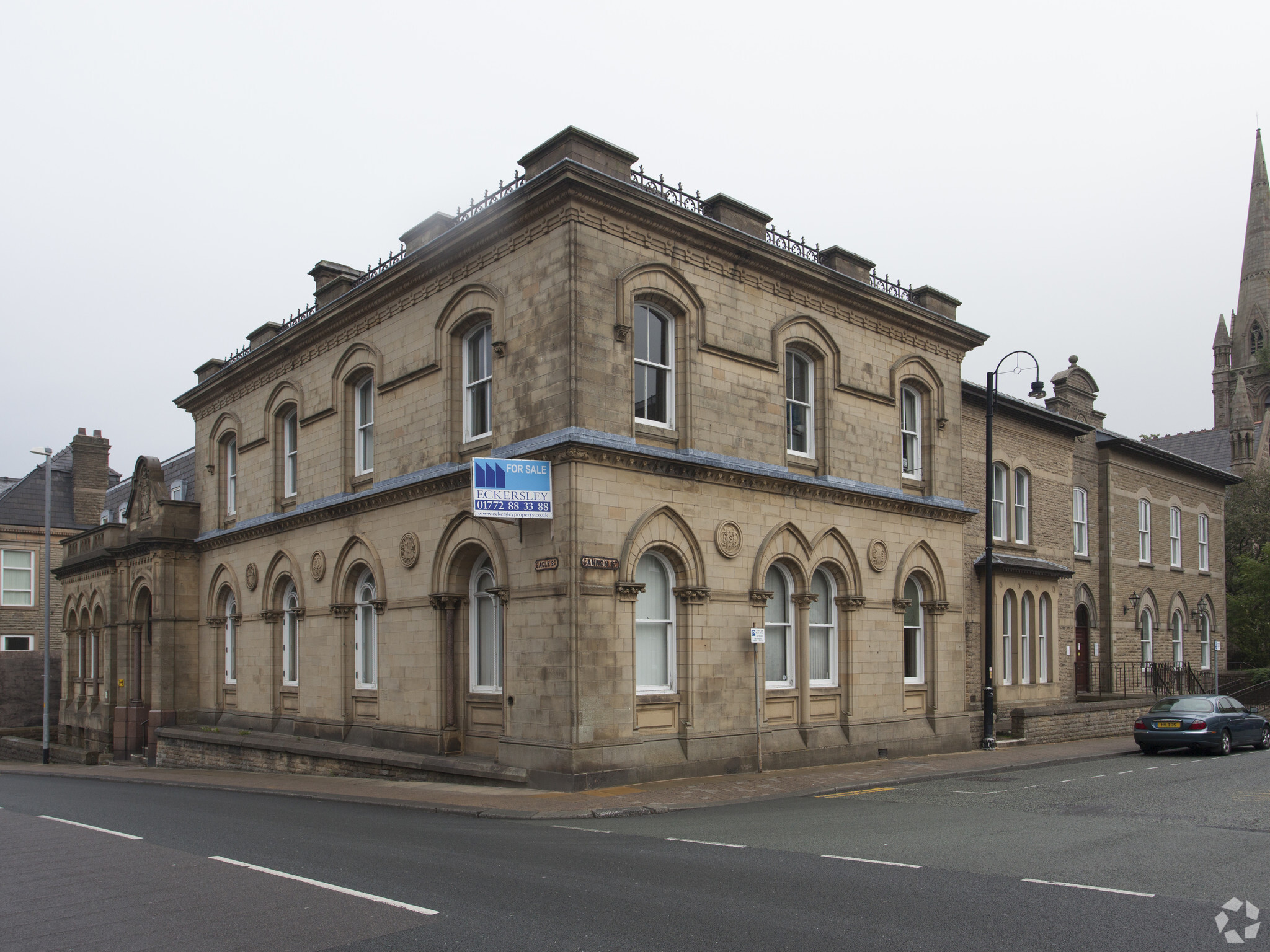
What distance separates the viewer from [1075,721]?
26375mm

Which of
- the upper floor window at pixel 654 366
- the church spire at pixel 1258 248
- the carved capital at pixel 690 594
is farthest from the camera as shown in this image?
the church spire at pixel 1258 248

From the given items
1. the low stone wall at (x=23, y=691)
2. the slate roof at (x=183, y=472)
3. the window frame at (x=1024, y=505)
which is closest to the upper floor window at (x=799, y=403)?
the window frame at (x=1024, y=505)

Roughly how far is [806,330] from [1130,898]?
46.3 feet

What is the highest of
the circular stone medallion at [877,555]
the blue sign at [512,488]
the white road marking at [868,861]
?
the blue sign at [512,488]

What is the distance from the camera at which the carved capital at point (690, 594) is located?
17.5 metres

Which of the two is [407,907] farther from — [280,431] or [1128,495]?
[1128,495]

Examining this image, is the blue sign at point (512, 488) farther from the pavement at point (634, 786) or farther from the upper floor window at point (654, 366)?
the pavement at point (634, 786)

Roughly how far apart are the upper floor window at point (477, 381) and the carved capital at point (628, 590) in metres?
4.15

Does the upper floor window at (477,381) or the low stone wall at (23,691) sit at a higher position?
the upper floor window at (477,381)

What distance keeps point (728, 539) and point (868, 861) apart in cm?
907

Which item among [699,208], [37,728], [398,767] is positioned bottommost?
[37,728]

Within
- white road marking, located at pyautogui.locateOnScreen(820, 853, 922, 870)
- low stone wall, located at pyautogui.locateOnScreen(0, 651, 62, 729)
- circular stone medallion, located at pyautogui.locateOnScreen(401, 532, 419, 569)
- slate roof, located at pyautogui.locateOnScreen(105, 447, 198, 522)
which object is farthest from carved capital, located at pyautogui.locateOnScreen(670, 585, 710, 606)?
low stone wall, located at pyautogui.locateOnScreen(0, 651, 62, 729)

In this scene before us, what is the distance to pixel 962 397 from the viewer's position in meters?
27.1

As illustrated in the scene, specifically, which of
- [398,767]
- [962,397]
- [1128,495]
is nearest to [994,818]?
[398,767]
